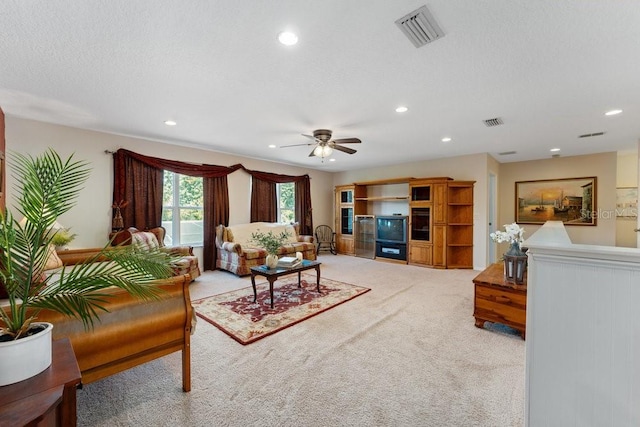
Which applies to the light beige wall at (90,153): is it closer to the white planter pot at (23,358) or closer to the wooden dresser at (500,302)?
the white planter pot at (23,358)

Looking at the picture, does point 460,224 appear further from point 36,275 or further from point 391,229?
point 36,275

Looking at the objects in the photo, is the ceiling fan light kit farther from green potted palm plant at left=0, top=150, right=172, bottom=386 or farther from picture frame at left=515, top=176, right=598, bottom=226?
picture frame at left=515, top=176, right=598, bottom=226

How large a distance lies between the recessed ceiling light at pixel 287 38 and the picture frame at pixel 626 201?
7.98 meters

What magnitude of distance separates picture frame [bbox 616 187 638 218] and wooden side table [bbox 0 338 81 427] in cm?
908

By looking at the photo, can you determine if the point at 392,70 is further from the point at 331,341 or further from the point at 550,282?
the point at 331,341

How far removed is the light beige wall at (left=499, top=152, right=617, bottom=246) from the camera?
5754 millimetres

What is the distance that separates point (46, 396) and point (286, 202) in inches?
251

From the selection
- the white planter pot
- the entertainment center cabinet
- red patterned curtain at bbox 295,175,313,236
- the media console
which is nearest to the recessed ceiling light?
the white planter pot

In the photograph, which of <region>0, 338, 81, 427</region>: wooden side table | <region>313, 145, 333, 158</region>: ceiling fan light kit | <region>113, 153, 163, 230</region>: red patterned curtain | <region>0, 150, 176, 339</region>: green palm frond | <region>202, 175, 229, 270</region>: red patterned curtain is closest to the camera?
<region>0, 338, 81, 427</region>: wooden side table

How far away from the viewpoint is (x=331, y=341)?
2590 millimetres

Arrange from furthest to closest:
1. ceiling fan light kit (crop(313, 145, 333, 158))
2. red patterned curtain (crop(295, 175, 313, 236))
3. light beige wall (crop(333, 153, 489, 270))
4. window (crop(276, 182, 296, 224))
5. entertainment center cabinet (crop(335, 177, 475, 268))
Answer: red patterned curtain (crop(295, 175, 313, 236)) → window (crop(276, 182, 296, 224)) → entertainment center cabinet (crop(335, 177, 475, 268)) → light beige wall (crop(333, 153, 489, 270)) → ceiling fan light kit (crop(313, 145, 333, 158))

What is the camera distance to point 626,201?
602 centimetres

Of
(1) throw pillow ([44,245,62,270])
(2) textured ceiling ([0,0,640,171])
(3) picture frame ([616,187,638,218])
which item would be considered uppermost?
(2) textured ceiling ([0,0,640,171])

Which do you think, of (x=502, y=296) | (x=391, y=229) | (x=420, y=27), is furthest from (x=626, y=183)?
(x=420, y=27)
